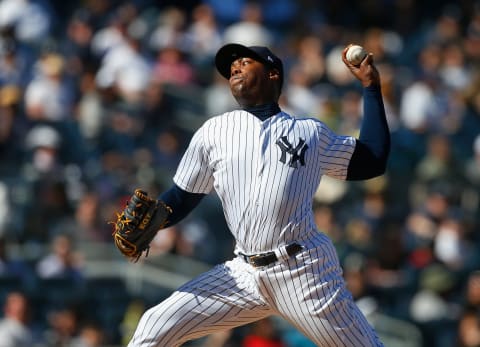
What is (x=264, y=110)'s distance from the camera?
15.9 feet

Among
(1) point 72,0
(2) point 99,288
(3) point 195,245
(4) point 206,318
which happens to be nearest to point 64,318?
(2) point 99,288

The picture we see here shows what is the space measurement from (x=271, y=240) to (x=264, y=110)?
577 millimetres

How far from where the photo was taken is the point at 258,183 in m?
4.71

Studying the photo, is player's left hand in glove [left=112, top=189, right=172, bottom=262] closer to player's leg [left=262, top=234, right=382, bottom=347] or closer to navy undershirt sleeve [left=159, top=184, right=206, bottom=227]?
navy undershirt sleeve [left=159, top=184, right=206, bottom=227]

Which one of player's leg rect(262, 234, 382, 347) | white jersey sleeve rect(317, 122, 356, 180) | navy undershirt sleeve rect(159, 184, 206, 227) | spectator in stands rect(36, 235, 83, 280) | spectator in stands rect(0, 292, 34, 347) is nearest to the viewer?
player's leg rect(262, 234, 382, 347)

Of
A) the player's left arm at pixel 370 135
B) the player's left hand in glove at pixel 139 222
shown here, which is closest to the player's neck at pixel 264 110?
the player's left arm at pixel 370 135

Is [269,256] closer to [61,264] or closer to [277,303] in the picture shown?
[277,303]

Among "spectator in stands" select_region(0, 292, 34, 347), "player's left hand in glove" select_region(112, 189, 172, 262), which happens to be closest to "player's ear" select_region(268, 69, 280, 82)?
"player's left hand in glove" select_region(112, 189, 172, 262)

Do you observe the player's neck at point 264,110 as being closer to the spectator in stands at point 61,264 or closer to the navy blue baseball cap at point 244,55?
the navy blue baseball cap at point 244,55

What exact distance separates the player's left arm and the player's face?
14.1 inches

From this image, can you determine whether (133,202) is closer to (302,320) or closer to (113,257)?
(302,320)

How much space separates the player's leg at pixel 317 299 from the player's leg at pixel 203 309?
138 millimetres

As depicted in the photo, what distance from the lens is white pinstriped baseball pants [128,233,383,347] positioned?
468 cm

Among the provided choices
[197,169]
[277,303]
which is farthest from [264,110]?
[277,303]
